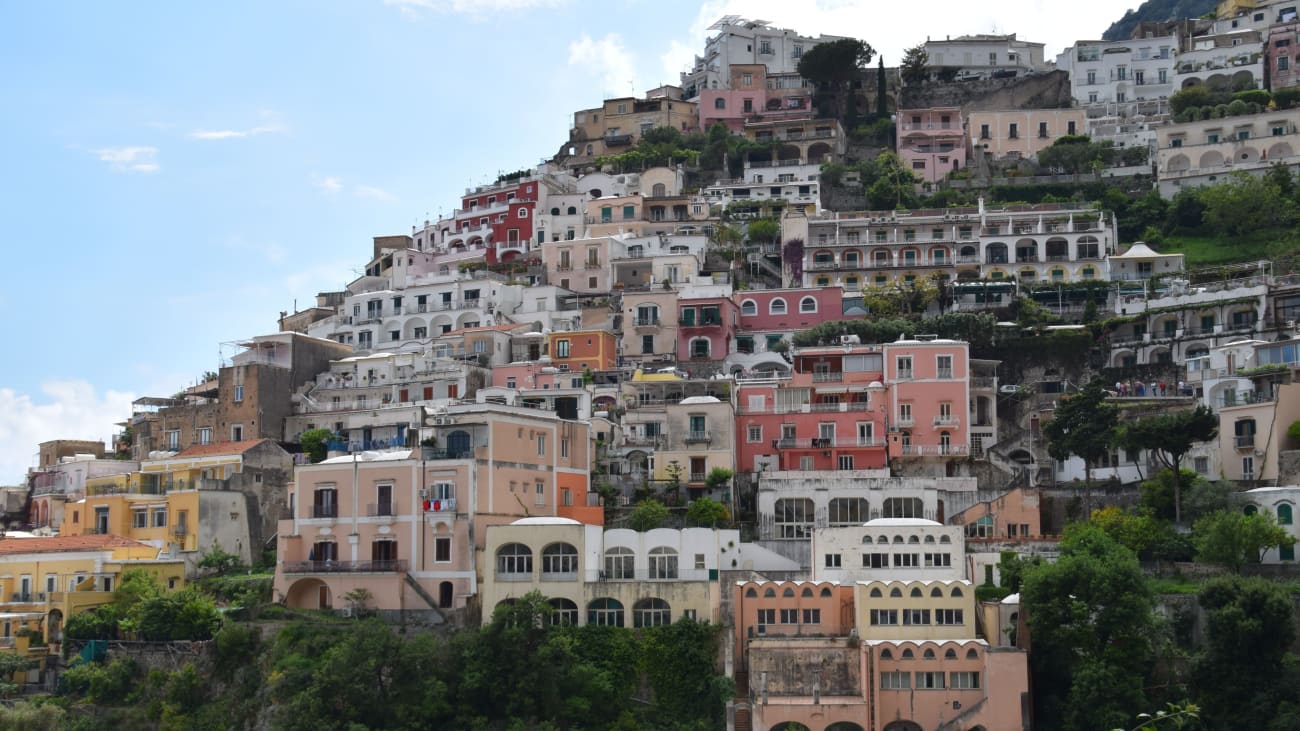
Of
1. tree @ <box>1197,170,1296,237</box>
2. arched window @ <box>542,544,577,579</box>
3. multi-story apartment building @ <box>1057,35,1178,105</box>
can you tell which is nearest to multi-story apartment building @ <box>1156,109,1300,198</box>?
tree @ <box>1197,170,1296,237</box>

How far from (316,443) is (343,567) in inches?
508

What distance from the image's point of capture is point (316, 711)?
46.1 m

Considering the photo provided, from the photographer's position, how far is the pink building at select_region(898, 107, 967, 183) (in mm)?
95000

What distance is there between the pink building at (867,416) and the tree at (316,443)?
16.7 metres

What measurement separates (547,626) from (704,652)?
186 inches

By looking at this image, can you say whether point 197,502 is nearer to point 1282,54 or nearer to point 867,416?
point 867,416

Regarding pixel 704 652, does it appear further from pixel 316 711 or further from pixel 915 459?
pixel 915 459

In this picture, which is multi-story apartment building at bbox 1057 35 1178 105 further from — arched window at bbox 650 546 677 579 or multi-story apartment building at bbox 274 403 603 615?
arched window at bbox 650 546 677 579

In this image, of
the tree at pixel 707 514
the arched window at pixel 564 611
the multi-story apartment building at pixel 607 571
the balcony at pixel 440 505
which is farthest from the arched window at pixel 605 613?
the balcony at pixel 440 505

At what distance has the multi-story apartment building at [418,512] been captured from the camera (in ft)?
169

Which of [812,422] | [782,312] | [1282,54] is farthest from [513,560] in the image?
[1282,54]

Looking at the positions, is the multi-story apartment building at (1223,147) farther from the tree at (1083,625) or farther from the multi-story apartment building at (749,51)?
the tree at (1083,625)

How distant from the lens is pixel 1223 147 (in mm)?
88062

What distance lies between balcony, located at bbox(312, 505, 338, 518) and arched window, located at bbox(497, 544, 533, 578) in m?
7.22
